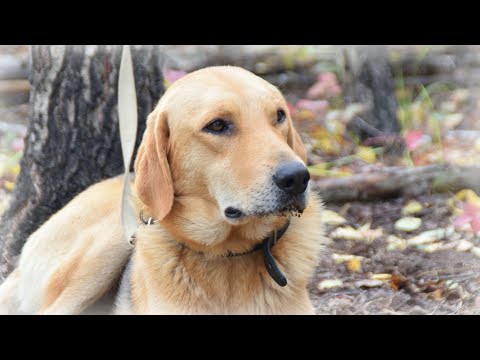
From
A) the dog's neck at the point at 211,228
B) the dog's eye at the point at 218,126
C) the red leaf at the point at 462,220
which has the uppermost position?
the dog's eye at the point at 218,126

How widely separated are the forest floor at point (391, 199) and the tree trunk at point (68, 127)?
0.70 ft

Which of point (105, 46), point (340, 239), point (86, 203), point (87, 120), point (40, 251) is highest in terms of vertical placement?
point (105, 46)

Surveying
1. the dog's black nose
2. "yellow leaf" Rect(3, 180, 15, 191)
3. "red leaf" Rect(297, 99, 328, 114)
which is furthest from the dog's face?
"red leaf" Rect(297, 99, 328, 114)

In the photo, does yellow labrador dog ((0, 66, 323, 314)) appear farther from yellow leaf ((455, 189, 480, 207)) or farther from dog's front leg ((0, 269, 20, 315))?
yellow leaf ((455, 189, 480, 207))

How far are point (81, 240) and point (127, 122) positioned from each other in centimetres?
89

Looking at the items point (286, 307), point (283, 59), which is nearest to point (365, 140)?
point (283, 59)

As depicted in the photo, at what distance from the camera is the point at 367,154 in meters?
6.00

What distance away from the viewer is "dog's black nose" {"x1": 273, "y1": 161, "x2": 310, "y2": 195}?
2.93 metres

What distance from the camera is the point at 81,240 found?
161 inches

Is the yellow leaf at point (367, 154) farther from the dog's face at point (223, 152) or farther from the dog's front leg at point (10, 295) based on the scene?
the dog's front leg at point (10, 295)

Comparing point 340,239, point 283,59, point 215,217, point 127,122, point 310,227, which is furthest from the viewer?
point 283,59

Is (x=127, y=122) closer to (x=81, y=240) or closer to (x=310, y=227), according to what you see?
(x=81, y=240)

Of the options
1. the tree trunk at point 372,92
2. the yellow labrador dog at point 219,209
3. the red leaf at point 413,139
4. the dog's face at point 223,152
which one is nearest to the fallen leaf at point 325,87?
the tree trunk at point 372,92

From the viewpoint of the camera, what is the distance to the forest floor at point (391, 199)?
4406 mm
